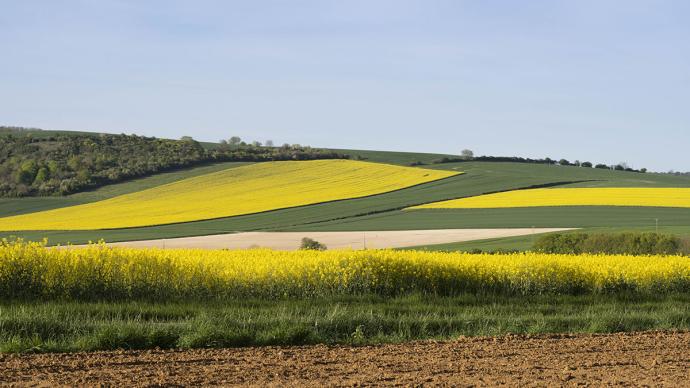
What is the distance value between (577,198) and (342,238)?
939 inches

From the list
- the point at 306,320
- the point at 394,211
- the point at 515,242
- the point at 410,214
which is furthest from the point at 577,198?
the point at 306,320

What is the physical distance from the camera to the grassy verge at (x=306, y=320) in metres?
10.8

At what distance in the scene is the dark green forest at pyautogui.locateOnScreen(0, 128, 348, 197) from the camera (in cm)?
7475

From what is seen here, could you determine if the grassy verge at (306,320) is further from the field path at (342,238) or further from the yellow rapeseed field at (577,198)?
the yellow rapeseed field at (577,198)

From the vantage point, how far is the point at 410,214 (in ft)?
192

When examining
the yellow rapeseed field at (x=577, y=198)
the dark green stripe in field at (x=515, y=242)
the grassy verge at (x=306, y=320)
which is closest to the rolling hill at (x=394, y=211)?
the dark green stripe in field at (x=515, y=242)

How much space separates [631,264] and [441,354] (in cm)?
1230

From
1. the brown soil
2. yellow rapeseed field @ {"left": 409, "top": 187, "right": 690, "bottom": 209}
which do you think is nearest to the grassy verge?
the brown soil

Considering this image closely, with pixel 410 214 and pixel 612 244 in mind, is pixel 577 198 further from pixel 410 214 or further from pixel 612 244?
pixel 612 244

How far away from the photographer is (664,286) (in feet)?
66.5

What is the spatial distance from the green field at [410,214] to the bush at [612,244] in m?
9.24

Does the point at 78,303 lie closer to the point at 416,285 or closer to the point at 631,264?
the point at 416,285

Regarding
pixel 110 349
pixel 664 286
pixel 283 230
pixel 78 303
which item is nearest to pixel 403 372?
Answer: pixel 110 349

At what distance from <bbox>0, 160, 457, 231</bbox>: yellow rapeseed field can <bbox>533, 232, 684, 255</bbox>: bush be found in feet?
91.0
